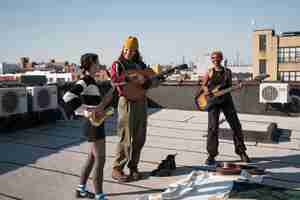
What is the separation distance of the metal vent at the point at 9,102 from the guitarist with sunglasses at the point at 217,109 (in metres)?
4.29

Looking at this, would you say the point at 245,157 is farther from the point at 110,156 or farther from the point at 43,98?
the point at 43,98

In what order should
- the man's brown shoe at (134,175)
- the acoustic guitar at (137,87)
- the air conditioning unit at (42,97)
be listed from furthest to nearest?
the air conditioning unit at (42,97) → the man's brown shoe at (134,175) → the acoustic guitar at (137,87)

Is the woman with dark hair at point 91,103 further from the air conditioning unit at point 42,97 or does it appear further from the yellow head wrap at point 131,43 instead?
the air conditioning unit at point 42,97

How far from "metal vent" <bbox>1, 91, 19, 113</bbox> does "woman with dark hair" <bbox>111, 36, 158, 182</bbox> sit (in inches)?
149

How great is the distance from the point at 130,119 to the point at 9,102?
3953 millimetres

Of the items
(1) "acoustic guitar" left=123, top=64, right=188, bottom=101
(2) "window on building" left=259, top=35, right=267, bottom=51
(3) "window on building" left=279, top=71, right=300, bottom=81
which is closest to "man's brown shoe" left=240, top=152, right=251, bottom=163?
(1) "acoustic guitar" left=123, top=64, right=188, bottom=101

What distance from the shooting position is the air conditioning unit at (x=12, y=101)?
21.2 feet

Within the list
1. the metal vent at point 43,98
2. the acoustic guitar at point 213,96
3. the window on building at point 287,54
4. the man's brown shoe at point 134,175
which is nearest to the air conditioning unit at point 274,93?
the acoustic guitar at point 213,96

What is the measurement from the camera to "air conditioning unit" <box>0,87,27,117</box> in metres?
6.46

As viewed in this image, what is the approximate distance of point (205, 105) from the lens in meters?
4.51

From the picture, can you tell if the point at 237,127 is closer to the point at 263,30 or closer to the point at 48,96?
the point at 48,96

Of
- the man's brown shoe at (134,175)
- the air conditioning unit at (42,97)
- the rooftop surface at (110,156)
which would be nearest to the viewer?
the rooftop surface at (110,156)

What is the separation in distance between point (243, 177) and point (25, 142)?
400 cm

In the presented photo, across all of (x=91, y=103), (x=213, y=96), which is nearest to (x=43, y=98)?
(x=213, y=96)
